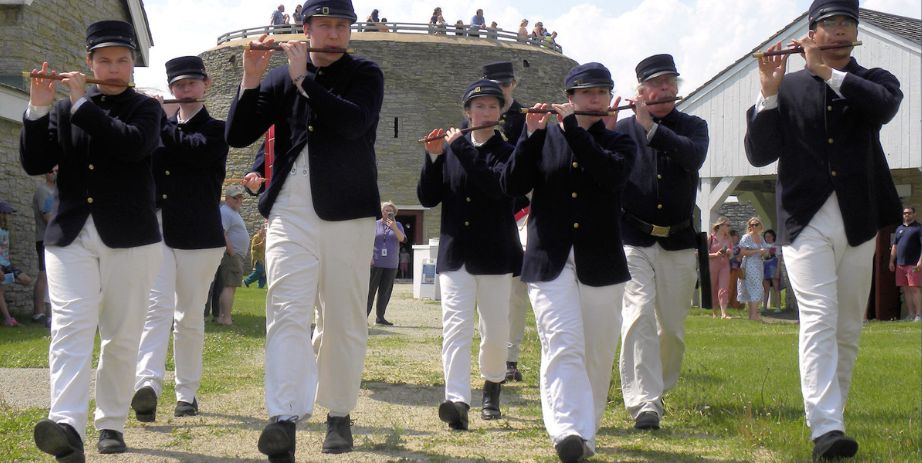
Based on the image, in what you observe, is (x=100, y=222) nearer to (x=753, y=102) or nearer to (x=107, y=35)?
(x=107, y=35)

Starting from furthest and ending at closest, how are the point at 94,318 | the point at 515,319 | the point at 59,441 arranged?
1. the point at 515,319
2. the point at 94,318
3. the point at 59,441

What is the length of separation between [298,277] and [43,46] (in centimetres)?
1406

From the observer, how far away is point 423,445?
5816 mm

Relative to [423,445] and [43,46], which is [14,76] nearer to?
[43,46]

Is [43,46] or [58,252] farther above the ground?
[43,46]

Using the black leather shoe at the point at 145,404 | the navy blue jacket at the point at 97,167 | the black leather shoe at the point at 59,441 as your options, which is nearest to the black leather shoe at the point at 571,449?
the black leather shoe at the point at 59,441

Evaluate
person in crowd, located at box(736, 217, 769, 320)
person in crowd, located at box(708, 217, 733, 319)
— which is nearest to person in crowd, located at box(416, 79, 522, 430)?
person in crowd, located at box(708, 217, 733, 319)

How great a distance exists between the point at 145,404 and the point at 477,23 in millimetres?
50986

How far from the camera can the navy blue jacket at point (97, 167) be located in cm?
526

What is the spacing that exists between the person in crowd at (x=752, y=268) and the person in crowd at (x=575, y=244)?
1293 cm

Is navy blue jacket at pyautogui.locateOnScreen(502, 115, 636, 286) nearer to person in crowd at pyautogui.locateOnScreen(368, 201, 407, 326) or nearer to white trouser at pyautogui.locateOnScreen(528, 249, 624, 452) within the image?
white trouser at pyautogui.locateOnScreen(528, 249, 624, 452)

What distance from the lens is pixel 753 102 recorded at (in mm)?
24031

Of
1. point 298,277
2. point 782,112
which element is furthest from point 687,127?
point 298,277

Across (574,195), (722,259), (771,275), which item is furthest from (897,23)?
(574,195)
